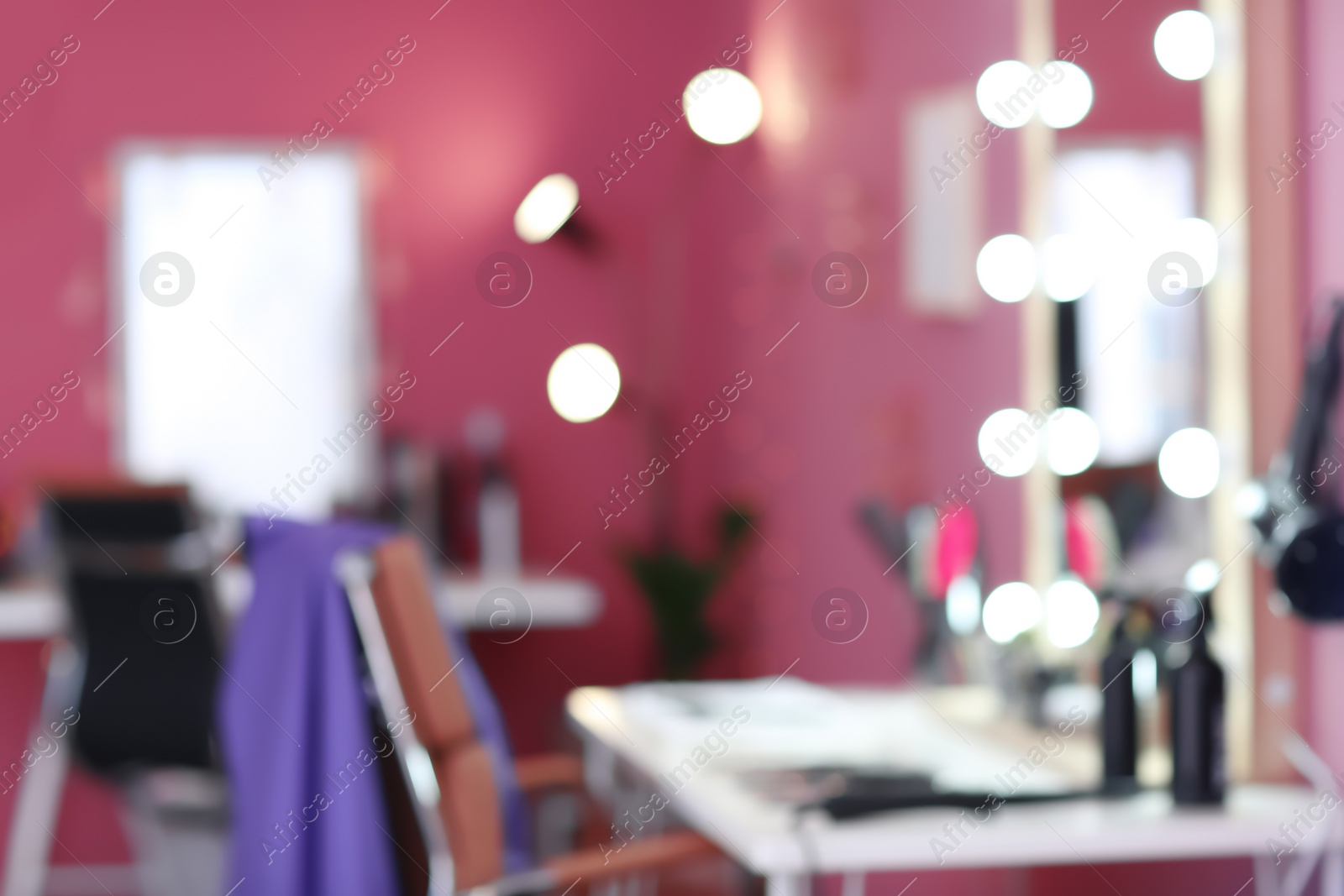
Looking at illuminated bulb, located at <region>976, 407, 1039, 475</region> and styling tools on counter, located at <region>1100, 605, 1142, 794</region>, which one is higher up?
illuminated bulb, located at <region>976, 407, 1039, 475</region>

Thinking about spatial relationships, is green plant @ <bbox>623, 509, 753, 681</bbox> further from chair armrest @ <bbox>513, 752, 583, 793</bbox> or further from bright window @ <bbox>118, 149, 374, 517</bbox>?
chair armrest @ <bbox>513, 752, 583, 793</bbox>

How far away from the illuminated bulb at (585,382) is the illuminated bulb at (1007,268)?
1621mm

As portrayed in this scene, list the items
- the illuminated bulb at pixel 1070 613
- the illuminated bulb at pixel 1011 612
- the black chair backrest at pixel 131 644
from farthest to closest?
the black chair backrest at pixel 131 644, the illuminated bulb at pixel 1011 612, the illuminated bulb at pixel 1070 613

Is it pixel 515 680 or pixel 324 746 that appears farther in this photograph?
pixel 515 680

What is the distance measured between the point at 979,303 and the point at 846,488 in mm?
777

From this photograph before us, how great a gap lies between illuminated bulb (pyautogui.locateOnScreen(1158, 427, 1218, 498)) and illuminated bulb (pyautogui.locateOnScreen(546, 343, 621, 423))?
2.13 meters

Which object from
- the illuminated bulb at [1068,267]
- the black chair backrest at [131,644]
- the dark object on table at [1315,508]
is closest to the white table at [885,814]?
the dark object on table at [1315,508]

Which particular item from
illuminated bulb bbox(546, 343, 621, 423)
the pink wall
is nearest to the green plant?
the pink wall

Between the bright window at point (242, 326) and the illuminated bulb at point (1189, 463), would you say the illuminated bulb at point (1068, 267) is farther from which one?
the bright window at point (242, 326)

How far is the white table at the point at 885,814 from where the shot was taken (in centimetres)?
133

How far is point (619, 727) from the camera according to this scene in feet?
6.41

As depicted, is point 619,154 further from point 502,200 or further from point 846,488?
point 846,488

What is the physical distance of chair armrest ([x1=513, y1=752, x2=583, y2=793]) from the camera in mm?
2049

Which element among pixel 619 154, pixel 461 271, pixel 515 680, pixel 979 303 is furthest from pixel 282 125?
pixel 979 303
